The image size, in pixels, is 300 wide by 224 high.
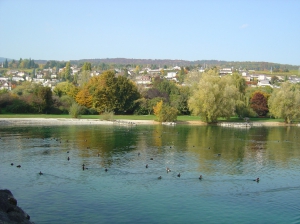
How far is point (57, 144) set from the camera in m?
49.8

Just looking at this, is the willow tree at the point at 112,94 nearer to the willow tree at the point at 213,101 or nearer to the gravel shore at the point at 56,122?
the gravel shore at the point at 56,122

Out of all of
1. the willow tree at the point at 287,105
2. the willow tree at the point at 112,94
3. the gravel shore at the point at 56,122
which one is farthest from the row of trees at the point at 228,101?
the willow tree at the point at 112,94

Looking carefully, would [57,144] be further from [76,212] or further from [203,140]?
[76,212]

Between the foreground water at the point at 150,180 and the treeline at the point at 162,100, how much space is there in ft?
91.5

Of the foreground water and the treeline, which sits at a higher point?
the treeline

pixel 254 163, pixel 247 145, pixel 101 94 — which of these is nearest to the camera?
pixel 254 163

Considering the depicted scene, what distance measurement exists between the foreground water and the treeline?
91.5ft

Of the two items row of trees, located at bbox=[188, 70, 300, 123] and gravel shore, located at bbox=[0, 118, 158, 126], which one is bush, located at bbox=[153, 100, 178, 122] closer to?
gravel shore, located at bbox=[0, 118, 158, 126]

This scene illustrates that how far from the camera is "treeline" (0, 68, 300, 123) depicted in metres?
82.9

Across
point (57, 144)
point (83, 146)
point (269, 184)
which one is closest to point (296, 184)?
point (269, 184)

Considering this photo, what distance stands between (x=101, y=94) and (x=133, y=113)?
424 inches

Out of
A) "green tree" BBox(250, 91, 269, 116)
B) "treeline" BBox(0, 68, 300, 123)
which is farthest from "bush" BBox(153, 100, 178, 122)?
"green tree" BBox(250, 91, 269, 116)

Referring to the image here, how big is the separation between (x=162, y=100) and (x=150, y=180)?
6190 cm

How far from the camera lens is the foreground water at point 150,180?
79.8 feet
